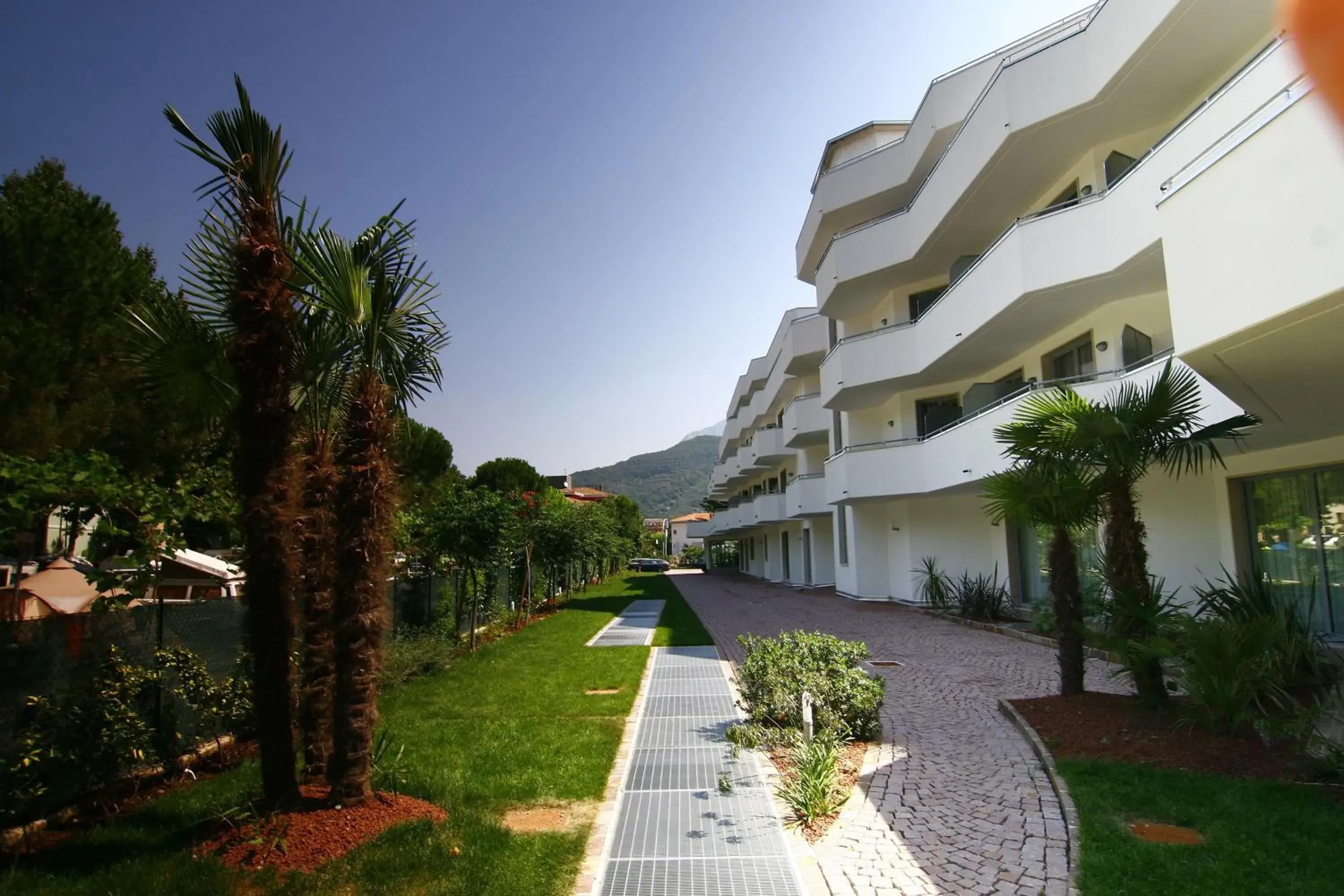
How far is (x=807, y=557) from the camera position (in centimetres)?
3275

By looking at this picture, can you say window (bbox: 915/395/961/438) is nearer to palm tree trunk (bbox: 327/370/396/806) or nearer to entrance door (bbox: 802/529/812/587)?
entrance door (bbox: 802/529/812/587)

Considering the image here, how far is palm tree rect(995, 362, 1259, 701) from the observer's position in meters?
6.87

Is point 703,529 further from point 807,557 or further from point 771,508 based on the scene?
point 807,557

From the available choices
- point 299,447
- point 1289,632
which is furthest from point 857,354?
point 299,447

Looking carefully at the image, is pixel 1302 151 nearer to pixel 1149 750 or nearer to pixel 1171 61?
pixel 1149 750

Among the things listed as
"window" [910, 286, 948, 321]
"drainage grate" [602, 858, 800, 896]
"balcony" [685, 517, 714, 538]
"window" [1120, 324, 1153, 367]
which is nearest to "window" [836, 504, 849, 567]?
"window" [910, 286, 948, 321]

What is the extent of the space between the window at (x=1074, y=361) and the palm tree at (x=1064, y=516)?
263 inches

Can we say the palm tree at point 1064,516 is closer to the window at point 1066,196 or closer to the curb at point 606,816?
the curb at point 606,816

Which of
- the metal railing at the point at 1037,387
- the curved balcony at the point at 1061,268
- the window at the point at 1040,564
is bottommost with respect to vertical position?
the window at the point at 1040,564

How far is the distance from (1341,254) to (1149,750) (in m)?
4.03

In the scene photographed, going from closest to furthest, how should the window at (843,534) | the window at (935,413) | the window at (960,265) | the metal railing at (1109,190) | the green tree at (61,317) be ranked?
the metal railing at (1109,190), the green tree at (61,317), the window at (960,265), the window at (935,413), the window at (843,534)

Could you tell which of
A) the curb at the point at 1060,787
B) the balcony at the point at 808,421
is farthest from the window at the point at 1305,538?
the balcony at the point at 808,421

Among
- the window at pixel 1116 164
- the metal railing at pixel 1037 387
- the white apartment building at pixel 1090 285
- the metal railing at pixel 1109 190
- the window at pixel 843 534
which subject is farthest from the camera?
the window at pixel 843 534

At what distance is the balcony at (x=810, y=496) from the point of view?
1056 inches
